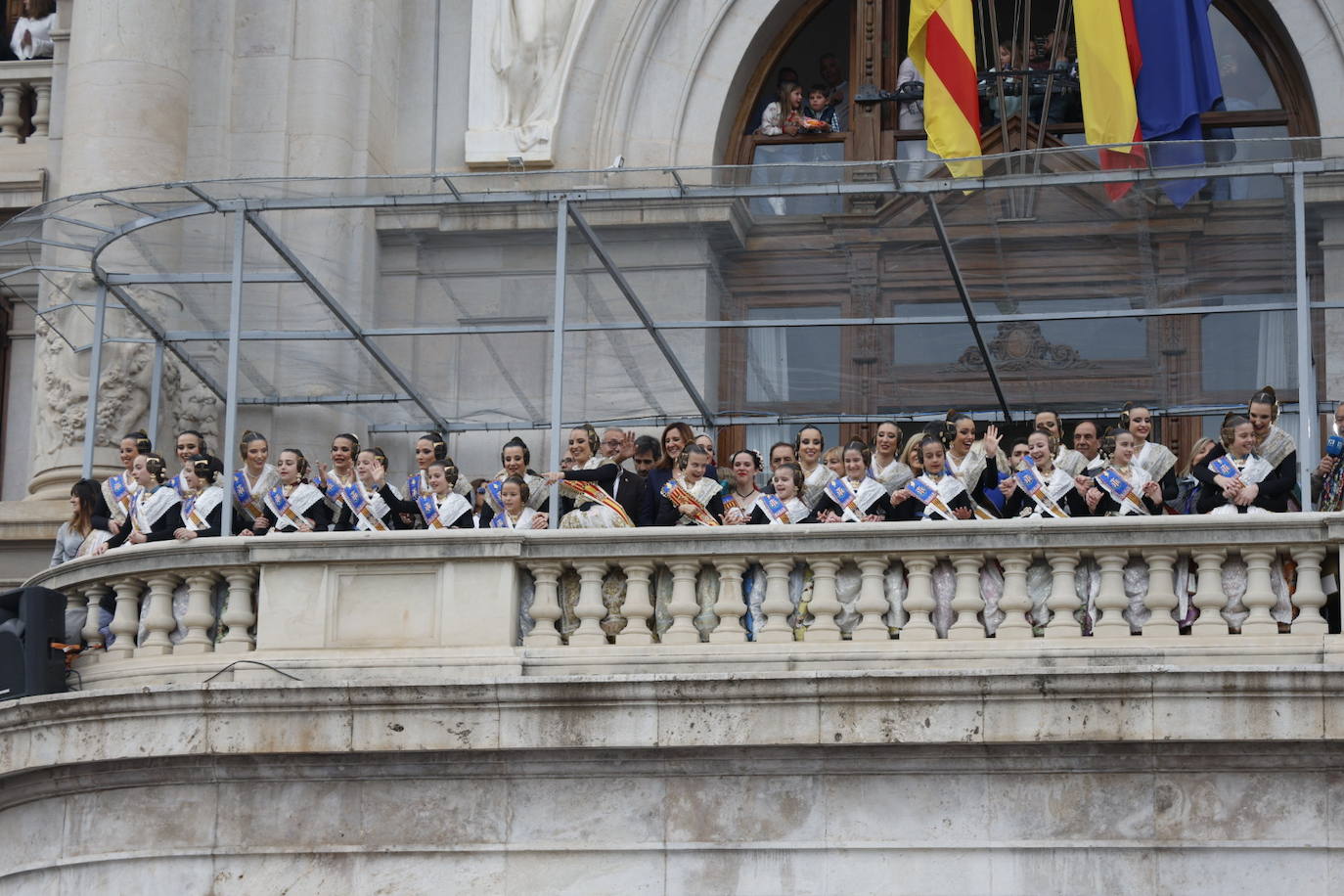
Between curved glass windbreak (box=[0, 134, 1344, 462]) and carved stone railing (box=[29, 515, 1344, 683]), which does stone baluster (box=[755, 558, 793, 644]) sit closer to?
carved stone railing (box=[29, 515, 1344, 683])

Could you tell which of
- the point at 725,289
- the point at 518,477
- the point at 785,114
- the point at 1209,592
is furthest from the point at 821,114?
the point at 1209,592

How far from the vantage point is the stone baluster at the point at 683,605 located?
18578 millimetres

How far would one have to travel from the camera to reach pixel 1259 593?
18.1 metres

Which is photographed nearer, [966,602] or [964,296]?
[966,602]

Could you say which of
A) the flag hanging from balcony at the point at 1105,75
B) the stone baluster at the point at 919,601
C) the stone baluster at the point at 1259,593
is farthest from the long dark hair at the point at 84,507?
the flag hanging from balcony at the point at 1105,75

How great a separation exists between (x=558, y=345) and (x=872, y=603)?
2967 mm

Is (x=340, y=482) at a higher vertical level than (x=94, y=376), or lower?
lower

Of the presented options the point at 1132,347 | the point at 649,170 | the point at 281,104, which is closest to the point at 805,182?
the point at 649,170

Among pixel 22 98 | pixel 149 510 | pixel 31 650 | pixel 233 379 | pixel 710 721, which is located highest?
pixel 22 98

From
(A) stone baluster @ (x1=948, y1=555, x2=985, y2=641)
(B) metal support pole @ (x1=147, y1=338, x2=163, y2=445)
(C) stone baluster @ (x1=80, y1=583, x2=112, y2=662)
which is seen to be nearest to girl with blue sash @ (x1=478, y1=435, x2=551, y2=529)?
(C) stone baluster @ (x1=80, y1=583, x2=112, y2=662)

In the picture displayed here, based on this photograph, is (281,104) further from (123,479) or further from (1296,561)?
(1296,561)

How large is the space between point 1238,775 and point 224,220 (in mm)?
8227

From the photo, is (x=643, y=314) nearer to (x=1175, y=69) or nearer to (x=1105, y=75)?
(x=1105, y=75)

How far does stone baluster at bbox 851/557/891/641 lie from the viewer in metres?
18.4
